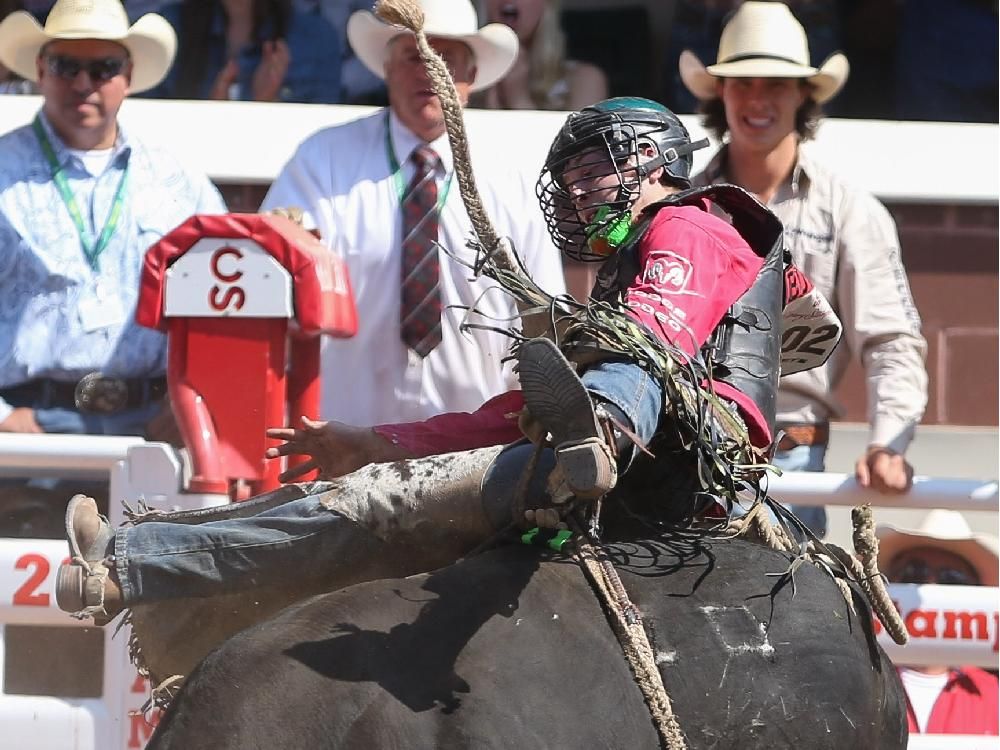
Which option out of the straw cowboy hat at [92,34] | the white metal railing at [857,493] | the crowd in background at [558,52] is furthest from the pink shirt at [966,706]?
the straw cowboy hat at [92,34]

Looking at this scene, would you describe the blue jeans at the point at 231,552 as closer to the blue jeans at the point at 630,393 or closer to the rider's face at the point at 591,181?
the blue jeans at the point at 630,393

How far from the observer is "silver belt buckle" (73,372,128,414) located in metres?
5.63

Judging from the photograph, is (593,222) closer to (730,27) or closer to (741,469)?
(741,469)

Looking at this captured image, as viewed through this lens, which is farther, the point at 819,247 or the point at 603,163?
the point at 819,247

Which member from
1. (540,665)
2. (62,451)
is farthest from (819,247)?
(540,665)

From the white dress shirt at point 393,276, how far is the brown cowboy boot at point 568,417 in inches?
100

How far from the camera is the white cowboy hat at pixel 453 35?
5938mm

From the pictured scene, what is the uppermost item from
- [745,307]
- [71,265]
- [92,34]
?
[92,34]

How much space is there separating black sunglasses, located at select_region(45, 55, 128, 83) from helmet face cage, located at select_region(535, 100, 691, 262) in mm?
2796

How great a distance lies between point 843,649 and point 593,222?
39.5 inches

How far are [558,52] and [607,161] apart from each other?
14.9ft

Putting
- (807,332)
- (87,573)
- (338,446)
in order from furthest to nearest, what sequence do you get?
1. (807,332)
2. (338,446)
3. (87,573)

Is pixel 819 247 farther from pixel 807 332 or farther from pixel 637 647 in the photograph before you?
pixel 637 647

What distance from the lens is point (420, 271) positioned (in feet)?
18.3
